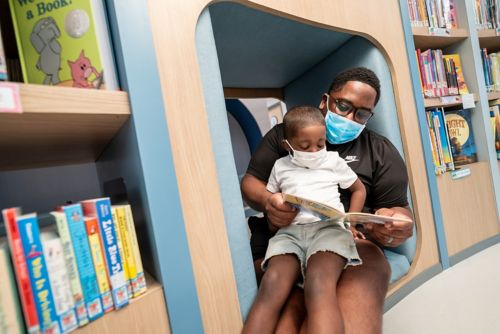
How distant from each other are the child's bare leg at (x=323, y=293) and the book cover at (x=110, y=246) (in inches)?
18.4

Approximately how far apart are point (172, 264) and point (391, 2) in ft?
4.88

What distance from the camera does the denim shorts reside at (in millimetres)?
908

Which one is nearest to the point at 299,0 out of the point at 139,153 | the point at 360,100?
the point at 360,100

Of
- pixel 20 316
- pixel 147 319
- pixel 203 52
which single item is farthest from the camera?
pixel 203 52

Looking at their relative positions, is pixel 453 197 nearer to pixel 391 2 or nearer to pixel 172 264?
pixel 391 2

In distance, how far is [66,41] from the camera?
2.04 feet

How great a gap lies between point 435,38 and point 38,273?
2089 millimetres

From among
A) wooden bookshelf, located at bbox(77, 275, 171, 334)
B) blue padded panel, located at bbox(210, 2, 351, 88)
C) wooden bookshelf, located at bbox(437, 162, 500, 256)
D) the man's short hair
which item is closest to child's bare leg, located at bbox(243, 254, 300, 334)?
wooden bookshelf, located at bbox(77, 275, 171, 334)

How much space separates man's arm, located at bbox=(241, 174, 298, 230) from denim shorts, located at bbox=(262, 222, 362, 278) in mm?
50

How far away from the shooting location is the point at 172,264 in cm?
66

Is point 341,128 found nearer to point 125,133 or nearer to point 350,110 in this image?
point 350,110

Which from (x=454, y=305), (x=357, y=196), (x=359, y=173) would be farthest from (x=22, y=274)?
(x=454, y=305)

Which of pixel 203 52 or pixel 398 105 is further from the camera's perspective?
pixel 398 105

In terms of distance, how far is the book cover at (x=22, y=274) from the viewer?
0.45 metres
